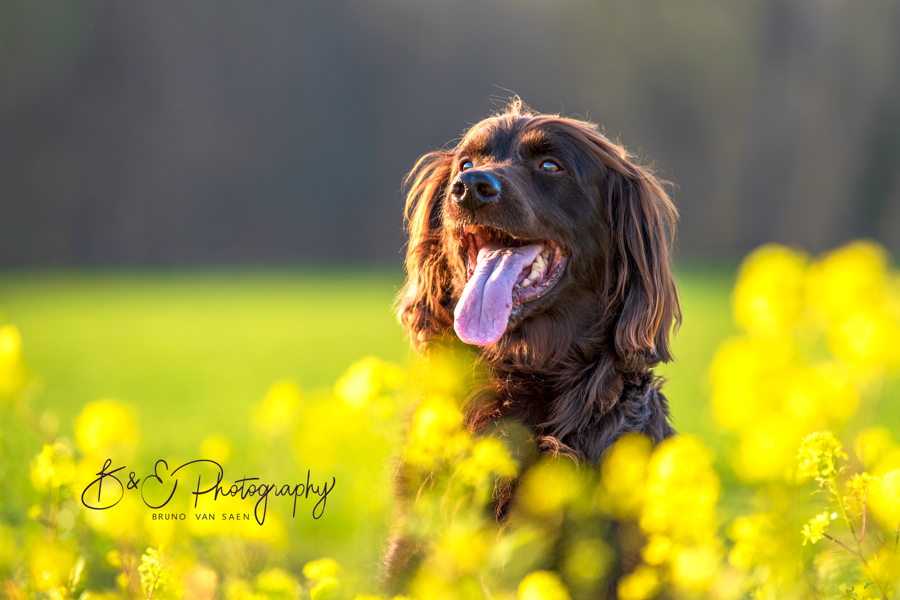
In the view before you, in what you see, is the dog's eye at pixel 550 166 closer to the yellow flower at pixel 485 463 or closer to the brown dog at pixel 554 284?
the brown dog at pixel 554 284

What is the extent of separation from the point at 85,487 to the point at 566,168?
83.8 inches

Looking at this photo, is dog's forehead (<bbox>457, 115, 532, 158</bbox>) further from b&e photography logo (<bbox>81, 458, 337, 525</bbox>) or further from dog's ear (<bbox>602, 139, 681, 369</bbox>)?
b&e photography logo (<bbox>81, 458, 337, 525</bbox>)

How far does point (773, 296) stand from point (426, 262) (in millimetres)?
1461

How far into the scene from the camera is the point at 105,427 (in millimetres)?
1897

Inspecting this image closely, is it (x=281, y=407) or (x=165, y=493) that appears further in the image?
(x=281, y=407)

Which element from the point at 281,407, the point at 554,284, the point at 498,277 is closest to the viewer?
the point at 281,407

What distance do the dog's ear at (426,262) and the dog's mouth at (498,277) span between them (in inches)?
7.7

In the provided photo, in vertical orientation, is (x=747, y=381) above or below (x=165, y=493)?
above

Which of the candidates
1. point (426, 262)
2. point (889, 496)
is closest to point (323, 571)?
point (889, 496)

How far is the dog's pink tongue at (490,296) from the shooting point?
2.72 m

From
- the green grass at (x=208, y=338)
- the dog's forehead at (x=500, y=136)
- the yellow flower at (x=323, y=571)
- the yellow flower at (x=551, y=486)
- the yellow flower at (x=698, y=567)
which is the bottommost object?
the green grass at (x=208, y=338)

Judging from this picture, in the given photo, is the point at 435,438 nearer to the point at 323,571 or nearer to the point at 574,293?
the point at 323,571

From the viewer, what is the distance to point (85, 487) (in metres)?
1.94

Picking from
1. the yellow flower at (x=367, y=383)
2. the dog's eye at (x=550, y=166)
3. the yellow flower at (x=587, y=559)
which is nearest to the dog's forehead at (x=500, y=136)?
the dog's eye at (x=550, y=166)
